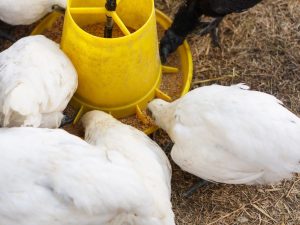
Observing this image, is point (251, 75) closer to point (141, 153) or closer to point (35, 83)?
point (141, 153)

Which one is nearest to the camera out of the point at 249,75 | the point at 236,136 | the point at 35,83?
the point at 236,136

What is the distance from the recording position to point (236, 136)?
2.17 m

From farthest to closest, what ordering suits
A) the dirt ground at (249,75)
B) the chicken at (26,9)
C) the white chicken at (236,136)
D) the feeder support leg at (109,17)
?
the chicken at (26,9), the dirt ground at (249,75), the feeder support leg at (109,17), the white chicken at (236,136)

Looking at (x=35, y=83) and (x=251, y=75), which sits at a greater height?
(x=35, y=83)

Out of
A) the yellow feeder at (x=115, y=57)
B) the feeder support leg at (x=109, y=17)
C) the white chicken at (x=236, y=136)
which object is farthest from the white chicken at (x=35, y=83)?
the white chicken at (x=236, y=136)

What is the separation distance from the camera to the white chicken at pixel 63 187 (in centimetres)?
190

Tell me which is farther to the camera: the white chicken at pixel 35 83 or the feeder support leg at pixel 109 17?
the feeder support leg at pixel 109 17

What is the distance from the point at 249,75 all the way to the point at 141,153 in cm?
96

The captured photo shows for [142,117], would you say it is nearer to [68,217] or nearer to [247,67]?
[247,67]

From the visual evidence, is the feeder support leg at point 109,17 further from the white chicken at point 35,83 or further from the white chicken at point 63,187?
the white chicken at point 63,187

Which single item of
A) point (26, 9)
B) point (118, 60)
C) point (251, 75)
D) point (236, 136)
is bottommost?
point (251, 75)

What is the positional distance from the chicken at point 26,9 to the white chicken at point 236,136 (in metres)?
0.87

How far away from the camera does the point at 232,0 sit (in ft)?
8.47

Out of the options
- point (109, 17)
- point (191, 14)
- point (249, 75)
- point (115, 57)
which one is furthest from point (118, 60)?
point (249, 75)
